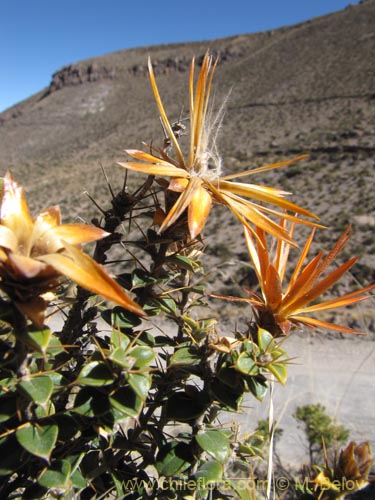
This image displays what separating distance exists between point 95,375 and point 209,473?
1.37ft

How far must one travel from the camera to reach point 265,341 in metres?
0.86

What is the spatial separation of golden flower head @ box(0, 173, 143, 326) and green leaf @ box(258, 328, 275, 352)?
41 cm

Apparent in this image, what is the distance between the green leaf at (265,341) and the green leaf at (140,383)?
9.9 inches

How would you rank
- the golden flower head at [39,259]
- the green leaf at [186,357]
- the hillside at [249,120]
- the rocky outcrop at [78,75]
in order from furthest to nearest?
the rocky outcrop at [78,75] → the hillside at [249,120] → the green leaf at [186,357] → the golden flower head at [39,259]

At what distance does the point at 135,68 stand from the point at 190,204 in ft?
214

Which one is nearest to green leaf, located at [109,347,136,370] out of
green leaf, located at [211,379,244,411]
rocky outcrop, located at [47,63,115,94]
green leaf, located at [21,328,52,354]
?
green leaf, located at [21,328,52,354]

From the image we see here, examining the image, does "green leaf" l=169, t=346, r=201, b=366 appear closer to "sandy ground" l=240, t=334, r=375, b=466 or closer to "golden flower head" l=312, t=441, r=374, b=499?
"golden flower head" l=312, t=441, r=374, b=499

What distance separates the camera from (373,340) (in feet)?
22.2

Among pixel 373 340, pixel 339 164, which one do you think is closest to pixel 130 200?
pixel 373 340

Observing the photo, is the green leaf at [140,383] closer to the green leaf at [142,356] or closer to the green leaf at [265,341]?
the green leaf at [142,356]

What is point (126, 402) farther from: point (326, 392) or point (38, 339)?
point (326, 392)

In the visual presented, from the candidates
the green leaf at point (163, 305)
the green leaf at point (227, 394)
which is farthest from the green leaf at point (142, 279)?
the green leaf at point (227, 394)

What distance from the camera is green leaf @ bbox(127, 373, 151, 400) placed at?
0.71m

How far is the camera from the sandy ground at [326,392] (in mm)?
4168
